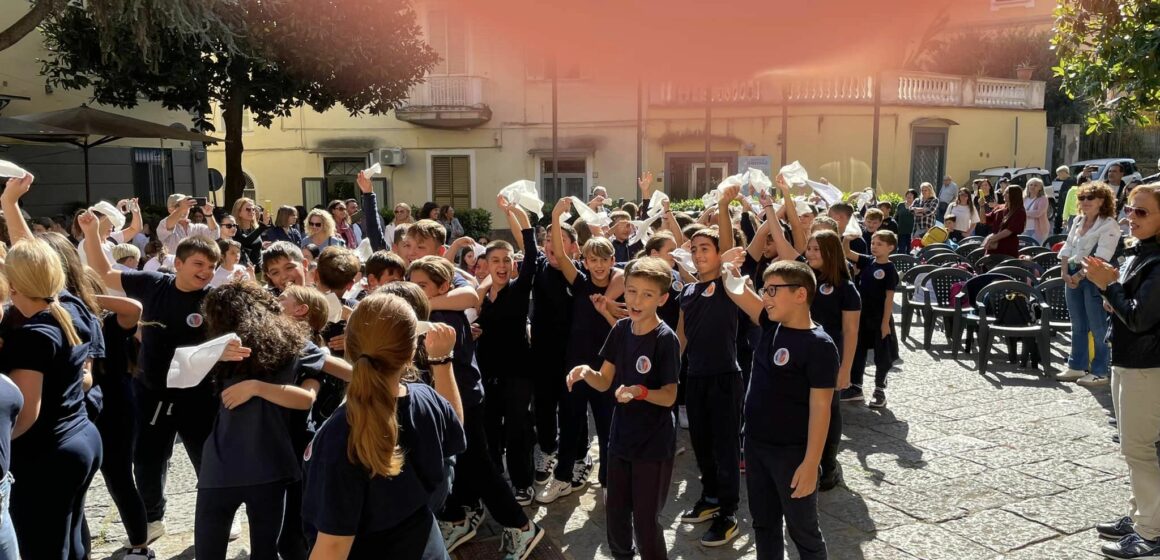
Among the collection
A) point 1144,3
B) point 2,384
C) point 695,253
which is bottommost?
point 2,384

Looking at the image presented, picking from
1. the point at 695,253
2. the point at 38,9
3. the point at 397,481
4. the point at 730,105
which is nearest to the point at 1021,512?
the point at 695,253

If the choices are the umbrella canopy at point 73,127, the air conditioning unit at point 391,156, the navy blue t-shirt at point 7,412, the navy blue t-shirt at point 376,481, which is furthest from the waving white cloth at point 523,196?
the air conditioning unit at point 391,156

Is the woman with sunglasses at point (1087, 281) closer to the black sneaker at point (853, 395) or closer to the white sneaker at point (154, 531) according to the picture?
the black sneaker at point (853, 395)

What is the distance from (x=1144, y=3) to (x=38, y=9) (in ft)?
38.4

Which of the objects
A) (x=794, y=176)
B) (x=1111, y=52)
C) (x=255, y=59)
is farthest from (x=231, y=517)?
(x=255, y=59)

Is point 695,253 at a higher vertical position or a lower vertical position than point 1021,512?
higher

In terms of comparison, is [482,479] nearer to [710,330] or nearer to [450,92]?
[710,330]

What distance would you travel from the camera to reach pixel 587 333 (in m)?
4.75

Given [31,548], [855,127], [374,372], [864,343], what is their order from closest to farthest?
[374,372] → [31,548] → [864,343] → [855,127]

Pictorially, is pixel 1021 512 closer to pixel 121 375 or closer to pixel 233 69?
pixel 121 375

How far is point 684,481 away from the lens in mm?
5066

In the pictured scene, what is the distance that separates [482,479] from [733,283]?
147 cm

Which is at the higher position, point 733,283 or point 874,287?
point 733,283

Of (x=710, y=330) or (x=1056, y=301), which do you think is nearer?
(x=710, y=330)
